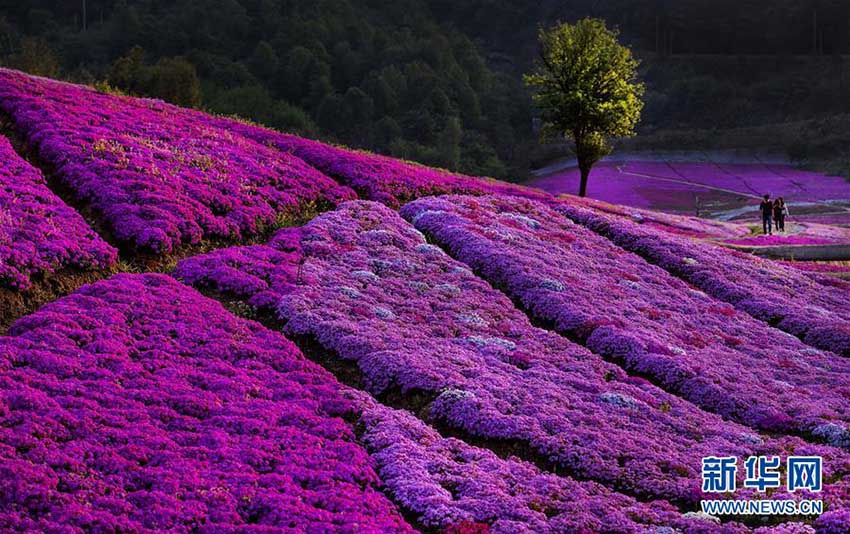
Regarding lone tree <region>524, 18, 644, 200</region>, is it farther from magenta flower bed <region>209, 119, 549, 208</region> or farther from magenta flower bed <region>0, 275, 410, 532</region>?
magenta flower bed <region>0, 275, 410, 532</region>

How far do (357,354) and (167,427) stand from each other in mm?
6102

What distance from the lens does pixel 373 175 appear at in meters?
39.6

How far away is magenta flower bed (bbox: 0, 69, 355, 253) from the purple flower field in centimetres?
13

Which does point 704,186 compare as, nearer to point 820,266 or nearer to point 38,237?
point 820,266

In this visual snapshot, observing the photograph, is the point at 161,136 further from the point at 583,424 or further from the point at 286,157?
the point at 583,424

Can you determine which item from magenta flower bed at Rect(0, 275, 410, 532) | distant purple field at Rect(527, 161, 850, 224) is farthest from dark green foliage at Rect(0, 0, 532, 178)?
magenta flower bed at Rect(0, 275, 410, 532)

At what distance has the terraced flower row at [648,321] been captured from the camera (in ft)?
75.7

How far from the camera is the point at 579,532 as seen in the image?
15531 millimetres

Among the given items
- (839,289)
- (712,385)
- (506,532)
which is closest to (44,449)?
(506,532)

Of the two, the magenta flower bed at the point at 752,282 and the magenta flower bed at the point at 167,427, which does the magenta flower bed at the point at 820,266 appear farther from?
the magenta flower bed at the point at 167,427

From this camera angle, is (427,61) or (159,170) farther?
(427,61)

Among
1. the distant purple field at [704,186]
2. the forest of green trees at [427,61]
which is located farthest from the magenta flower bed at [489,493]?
the forest of green trees at [427,61]

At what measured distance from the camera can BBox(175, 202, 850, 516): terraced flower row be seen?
19031 millimetres

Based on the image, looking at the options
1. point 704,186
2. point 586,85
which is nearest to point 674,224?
point 586,85
